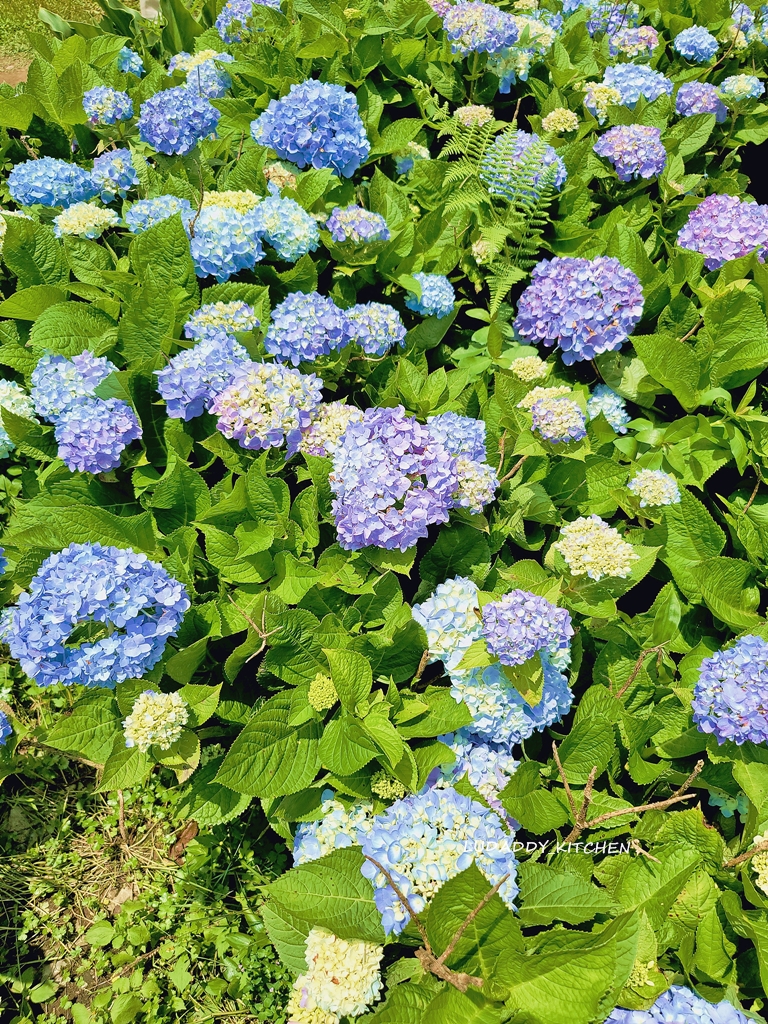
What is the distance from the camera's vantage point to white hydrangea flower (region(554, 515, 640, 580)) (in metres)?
2.12

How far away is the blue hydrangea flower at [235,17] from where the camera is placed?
3645 millimetres

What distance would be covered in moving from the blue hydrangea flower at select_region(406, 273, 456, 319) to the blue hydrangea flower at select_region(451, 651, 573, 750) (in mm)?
1492

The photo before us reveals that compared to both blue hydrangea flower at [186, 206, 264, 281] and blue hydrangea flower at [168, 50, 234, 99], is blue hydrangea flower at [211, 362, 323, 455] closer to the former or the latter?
blue hydrangea flower at [186, 206, 264, 281]

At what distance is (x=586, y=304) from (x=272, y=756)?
6.65 ft

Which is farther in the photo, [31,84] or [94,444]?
[31,84]

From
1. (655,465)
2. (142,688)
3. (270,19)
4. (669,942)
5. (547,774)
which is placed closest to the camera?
(669,942)

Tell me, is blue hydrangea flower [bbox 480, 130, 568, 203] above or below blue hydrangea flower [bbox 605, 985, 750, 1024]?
above

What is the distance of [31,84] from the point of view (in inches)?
132

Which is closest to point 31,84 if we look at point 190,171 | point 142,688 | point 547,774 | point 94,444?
point 190,171

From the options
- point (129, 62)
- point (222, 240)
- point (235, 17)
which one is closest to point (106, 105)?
point (129, 62)

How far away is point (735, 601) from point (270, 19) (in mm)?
3689

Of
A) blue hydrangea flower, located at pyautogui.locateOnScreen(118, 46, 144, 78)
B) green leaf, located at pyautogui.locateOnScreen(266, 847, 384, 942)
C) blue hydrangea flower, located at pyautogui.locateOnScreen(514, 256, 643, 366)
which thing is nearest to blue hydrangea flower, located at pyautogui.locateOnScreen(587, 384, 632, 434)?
blue hydrangea flower, located at pyautogui.locateOnScreen(514, 256, 643, 366)

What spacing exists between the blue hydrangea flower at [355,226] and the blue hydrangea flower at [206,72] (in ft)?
3.86

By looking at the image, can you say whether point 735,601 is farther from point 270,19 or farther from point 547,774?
point 270,19
